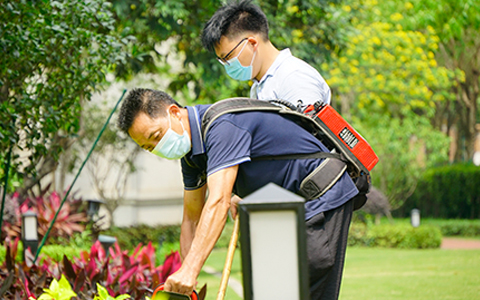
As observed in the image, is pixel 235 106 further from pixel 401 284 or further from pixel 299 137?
pixel 401 284

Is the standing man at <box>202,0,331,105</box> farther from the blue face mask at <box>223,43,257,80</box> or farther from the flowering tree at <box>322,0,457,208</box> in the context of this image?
the flowering tree at <box>322,0,457,208</box>

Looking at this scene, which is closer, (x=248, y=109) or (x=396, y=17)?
(x=248, y=109)

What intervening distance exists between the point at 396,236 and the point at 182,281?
13.0m

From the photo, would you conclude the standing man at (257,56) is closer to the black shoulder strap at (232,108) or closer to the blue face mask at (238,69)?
the blue face mask at (238,69)

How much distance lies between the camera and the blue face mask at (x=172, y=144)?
108 inches

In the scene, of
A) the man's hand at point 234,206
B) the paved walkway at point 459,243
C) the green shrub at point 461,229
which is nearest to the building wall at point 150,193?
the paved walkway at point 459,243

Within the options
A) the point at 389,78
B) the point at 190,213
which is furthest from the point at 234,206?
the point at 389,78

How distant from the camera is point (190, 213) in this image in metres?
3.12

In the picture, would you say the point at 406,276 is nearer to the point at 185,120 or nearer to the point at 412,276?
the point at 412,276

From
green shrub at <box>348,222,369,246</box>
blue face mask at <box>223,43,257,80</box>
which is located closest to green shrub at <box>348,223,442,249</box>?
green shrub at <box>348,222,369,246</box>

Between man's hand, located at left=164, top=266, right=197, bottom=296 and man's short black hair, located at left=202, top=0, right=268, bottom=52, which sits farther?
man's short black hair, located at left=202, top=0, right=268, bottom=52

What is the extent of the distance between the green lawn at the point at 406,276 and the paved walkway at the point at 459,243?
85.4 inches

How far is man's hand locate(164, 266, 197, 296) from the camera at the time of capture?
2344mm

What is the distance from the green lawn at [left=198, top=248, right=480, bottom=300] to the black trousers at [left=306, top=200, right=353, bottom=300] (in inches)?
172
